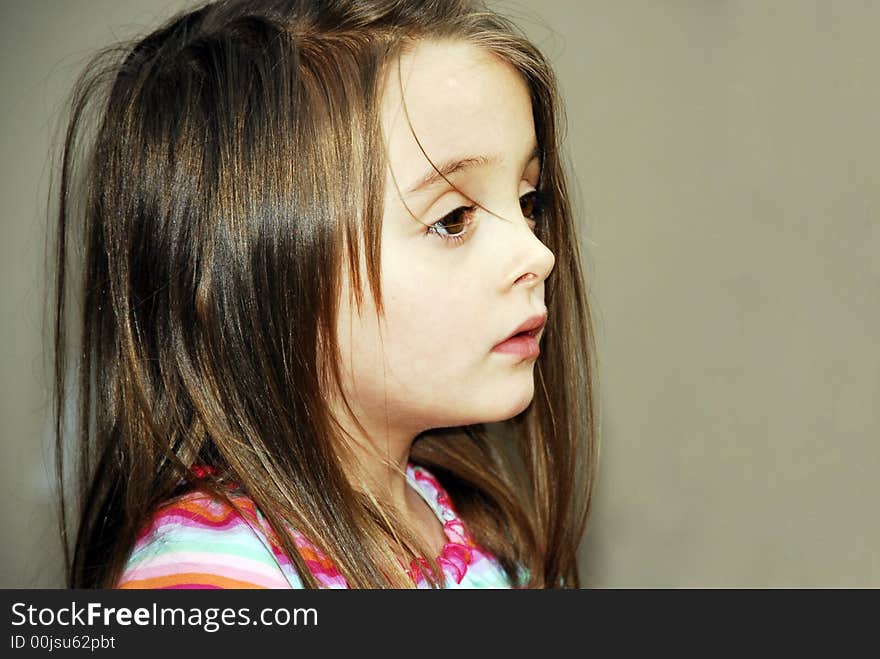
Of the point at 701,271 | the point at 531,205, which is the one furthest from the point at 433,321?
the point at 701,271

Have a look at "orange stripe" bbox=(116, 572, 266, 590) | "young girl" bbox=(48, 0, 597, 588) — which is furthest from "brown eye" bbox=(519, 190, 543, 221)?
"orange stripe" bbox=(116, 572, 266, 590)

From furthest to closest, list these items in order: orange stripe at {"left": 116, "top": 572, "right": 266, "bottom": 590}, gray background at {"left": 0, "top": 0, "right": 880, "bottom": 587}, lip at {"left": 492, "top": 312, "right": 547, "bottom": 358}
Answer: gray background at {"left": 0, "top": 0, "right": 880, "bottom": 587} → lip at {"left": 492, "top": 312, "right": 547, "bottom": 358} → orange stripe at {"left": 116, "top": 572, "right": 266, "bottom": 590}

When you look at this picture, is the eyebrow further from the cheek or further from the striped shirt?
the striped shirt

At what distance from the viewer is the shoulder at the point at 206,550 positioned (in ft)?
1.59

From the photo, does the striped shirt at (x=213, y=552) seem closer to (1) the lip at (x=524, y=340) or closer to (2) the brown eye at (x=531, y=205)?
(1) the lip at (x=524, y=340)

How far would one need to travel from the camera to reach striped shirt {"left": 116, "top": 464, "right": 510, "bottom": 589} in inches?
19.1

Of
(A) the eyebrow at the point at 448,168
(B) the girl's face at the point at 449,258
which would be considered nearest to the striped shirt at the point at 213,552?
(B) the girl's face at the point at 449,258

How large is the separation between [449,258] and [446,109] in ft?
0.28

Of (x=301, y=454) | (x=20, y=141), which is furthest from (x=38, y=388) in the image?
(x=301, y=454)

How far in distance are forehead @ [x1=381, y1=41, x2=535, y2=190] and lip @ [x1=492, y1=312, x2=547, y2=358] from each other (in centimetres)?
10

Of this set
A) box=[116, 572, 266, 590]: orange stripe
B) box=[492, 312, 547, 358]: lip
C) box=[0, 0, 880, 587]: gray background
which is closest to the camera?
box=[116, 572, 266, 590]: orange stripe

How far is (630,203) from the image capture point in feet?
2.86

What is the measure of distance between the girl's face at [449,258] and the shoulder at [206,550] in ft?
0.34

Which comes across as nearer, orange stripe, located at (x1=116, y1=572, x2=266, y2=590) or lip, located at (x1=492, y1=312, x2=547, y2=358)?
orange stripe, located at (x1=116, y1=572, x2=266, y2=590)
